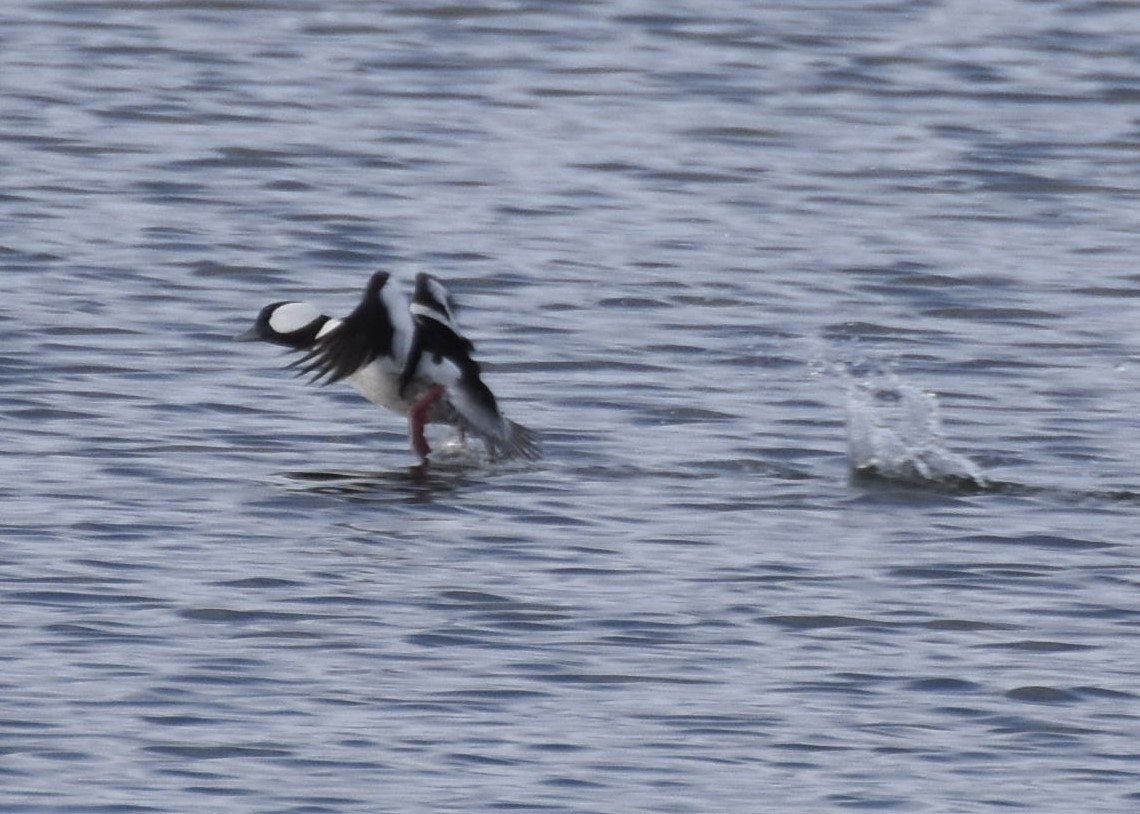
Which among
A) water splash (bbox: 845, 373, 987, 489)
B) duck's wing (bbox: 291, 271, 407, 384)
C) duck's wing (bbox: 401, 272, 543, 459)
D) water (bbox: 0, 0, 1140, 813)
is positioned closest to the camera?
water (bbox: 0, 0, 1140, 813)

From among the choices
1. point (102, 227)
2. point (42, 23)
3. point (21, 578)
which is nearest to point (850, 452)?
point (21, 578)

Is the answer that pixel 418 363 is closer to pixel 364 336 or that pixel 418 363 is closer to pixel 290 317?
pixel 364 336

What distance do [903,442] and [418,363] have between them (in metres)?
1.59

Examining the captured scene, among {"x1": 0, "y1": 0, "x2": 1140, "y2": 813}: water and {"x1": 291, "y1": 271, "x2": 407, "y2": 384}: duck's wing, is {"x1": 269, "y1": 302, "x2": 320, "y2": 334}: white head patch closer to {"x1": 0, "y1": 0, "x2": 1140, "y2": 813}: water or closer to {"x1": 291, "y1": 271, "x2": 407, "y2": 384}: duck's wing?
{"x1": 0, "y1": 0, "x2": 1140, "y2": 813}: water

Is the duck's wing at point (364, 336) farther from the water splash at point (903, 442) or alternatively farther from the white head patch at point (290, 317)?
the water splash at point (903, 442)

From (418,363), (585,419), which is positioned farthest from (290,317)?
(585,419)

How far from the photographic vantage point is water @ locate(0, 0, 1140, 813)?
238 inches

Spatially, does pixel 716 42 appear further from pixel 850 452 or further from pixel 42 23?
pixel 850 452

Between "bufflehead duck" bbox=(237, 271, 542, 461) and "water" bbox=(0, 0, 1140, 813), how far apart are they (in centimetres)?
18

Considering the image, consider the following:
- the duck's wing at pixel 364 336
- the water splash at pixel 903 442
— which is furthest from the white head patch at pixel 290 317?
the water splash at pixel 903 442

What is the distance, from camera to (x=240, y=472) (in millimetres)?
8719

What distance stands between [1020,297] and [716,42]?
6517 mm

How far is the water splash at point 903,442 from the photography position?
884 centimetres

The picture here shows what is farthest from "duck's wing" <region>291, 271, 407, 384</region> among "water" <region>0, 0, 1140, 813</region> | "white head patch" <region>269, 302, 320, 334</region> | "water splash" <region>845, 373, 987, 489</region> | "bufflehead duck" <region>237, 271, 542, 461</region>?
"water splash" <region>845, 373, 987, 489</region>
